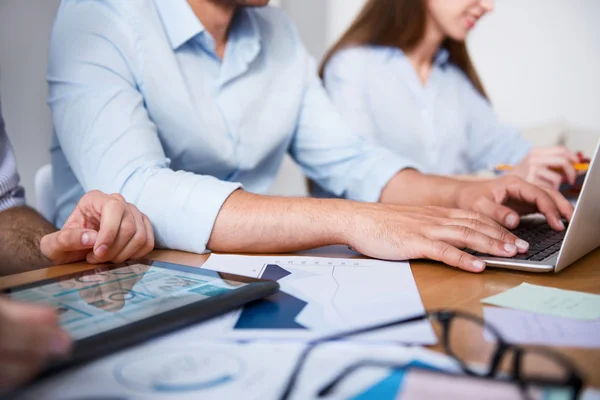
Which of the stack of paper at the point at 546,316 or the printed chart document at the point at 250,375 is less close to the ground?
the printed chart document at the point at 250,375

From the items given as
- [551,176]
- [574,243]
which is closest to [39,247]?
[574,243]

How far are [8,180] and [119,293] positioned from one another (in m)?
0.55

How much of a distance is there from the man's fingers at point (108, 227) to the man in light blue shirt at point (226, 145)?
0.36 ft

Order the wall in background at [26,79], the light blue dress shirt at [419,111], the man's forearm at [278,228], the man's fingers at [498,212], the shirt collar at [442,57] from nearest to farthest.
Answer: the man's forearm at [278,228]
the man's fingers at [498,212]
the wall in background at [26,79]
the light blue dress shirt at [419,111]
the shirt collar at [442,57]

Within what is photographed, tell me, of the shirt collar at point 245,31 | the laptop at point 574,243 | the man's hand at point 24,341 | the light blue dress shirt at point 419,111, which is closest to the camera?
the man's hand at point 24,341

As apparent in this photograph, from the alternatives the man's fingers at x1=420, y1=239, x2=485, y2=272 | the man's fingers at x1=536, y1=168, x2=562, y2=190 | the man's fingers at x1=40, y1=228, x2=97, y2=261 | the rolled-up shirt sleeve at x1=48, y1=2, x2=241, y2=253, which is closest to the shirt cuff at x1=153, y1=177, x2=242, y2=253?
the rolled-up shirt sleeve at x1=48, y1=2, x2=241, y2=253

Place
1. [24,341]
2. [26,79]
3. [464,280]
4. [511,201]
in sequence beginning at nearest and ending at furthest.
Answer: [24,341] → [464,280] → [511,201] → [26,79]

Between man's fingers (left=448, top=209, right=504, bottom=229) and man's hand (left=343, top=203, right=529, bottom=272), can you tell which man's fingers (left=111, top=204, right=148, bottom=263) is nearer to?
man's hand (left=343, top=203, right=529, bottom=272)

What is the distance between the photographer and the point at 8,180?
2.95 ft

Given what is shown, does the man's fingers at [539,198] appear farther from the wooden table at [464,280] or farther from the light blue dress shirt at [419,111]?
the light blue dress shirt at [419,111]

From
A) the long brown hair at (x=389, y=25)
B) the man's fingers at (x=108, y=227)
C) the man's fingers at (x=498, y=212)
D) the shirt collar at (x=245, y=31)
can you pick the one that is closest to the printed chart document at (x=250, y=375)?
the man's fingers at (x=108, y=227)

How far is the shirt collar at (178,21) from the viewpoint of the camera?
986 mm

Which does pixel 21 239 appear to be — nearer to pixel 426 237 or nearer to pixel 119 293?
pixel 119 293

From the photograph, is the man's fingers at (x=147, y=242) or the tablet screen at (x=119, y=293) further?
the man's fingers at (x=147, y=242)
